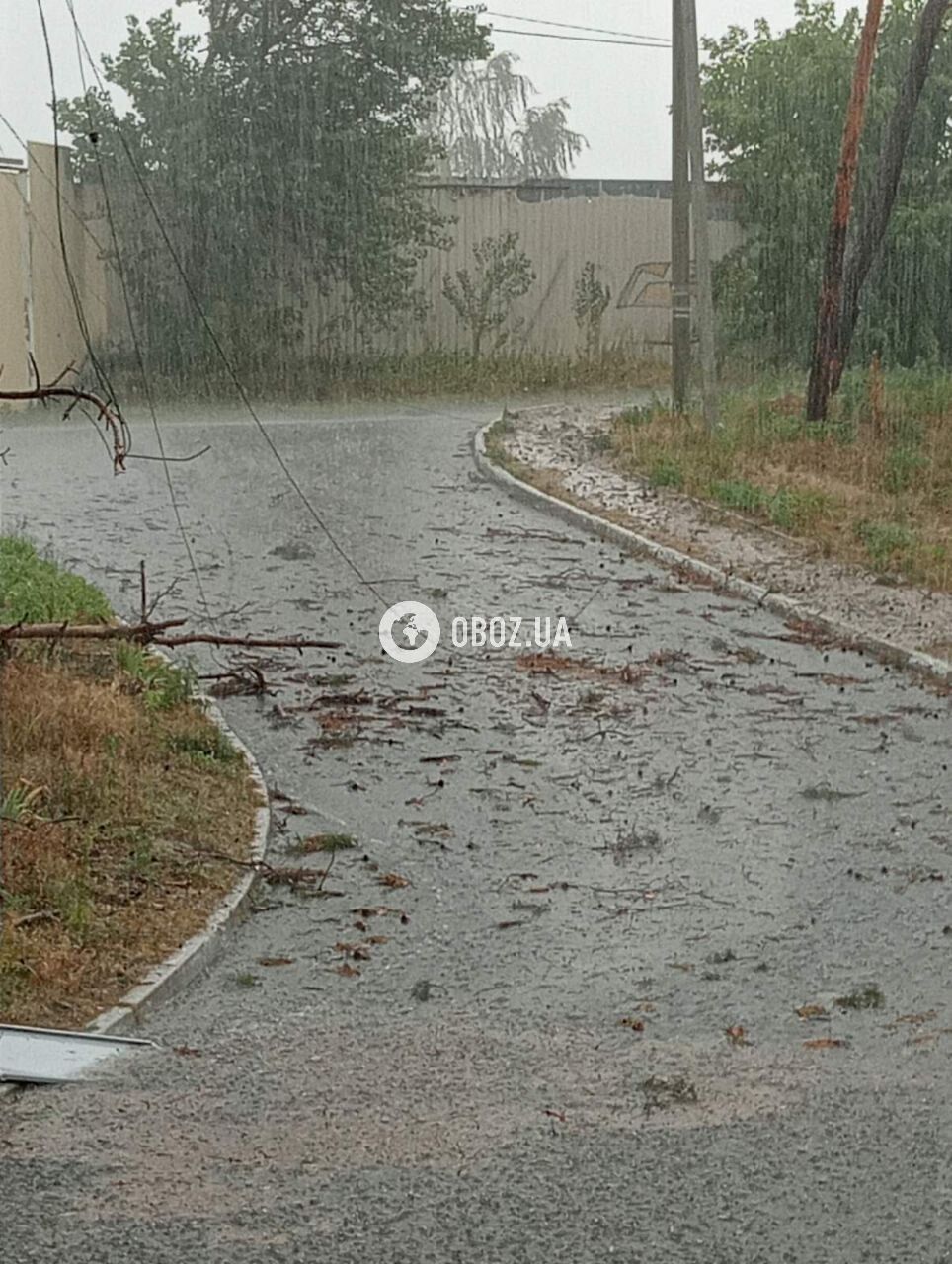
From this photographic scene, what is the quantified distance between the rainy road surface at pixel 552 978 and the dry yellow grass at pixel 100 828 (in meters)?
0.19

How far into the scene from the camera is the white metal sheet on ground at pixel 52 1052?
405 centimetres

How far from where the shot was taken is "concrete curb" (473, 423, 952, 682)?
830cm

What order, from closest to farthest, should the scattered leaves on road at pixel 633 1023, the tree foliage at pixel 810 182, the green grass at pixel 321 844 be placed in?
the scattered leaves on road at pixel 633 1023, the green grass at pixel 321 844, the tree foliage at pixel 810 182

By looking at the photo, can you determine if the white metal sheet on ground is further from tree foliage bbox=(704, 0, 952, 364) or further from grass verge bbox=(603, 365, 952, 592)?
tree foliage bbox=(704, 0, 952, 364)

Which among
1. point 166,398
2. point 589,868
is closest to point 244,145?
point 166,398

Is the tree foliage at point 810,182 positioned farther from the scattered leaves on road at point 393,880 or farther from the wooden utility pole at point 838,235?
the scattered leaves on road at point 393,880

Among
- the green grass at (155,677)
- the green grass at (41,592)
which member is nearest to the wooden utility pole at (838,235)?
the green grass at (41,592)

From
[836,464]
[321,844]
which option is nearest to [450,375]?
[836,464]

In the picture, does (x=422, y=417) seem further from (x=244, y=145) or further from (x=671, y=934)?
(x=671, y=934)

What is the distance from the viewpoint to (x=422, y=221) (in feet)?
56.3

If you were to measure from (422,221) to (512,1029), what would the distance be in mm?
13419

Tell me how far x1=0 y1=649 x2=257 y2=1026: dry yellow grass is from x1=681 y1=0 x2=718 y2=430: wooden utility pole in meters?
7.24

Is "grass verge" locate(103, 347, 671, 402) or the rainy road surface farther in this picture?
"grass verge" locate(103, 347, 671, 402)

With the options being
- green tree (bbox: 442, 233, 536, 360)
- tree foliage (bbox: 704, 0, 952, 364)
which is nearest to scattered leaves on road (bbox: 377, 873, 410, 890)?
tree foliage (bbox: 704, 0, 952, 364)
